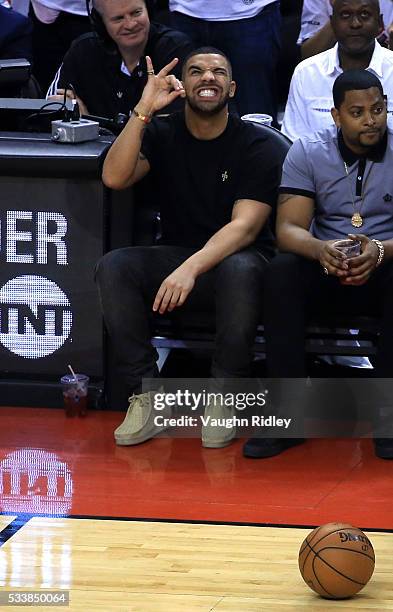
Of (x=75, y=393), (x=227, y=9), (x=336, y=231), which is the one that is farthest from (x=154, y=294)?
(x=227, y=9)

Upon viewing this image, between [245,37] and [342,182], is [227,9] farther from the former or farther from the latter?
[342,182]

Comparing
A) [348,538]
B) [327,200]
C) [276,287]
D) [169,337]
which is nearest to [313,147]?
[327,200]

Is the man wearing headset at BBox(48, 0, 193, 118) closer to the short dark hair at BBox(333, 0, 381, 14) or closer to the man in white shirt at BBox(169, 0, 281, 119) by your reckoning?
the man in white shirt at BBox(169, 0, 281, 119)

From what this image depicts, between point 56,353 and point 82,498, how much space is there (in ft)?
3.27

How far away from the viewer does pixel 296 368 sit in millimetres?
4594

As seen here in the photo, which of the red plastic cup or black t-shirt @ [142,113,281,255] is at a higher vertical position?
black t-shirt @ [142,113,281,255]

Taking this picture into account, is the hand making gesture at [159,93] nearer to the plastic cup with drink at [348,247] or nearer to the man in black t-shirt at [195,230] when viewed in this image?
the man in black t-shirt at [195,230]

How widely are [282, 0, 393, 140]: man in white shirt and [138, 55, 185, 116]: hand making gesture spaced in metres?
0.88

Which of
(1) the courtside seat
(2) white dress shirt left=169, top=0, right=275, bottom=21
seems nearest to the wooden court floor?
(1) the courtside seat

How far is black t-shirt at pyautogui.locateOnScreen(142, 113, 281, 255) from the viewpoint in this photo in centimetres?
489

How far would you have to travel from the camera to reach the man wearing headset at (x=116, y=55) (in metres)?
5.42

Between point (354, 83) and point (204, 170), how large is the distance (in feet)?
2.16

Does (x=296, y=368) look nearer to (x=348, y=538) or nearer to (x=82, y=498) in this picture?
(x=82, y=498)

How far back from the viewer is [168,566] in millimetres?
3643
